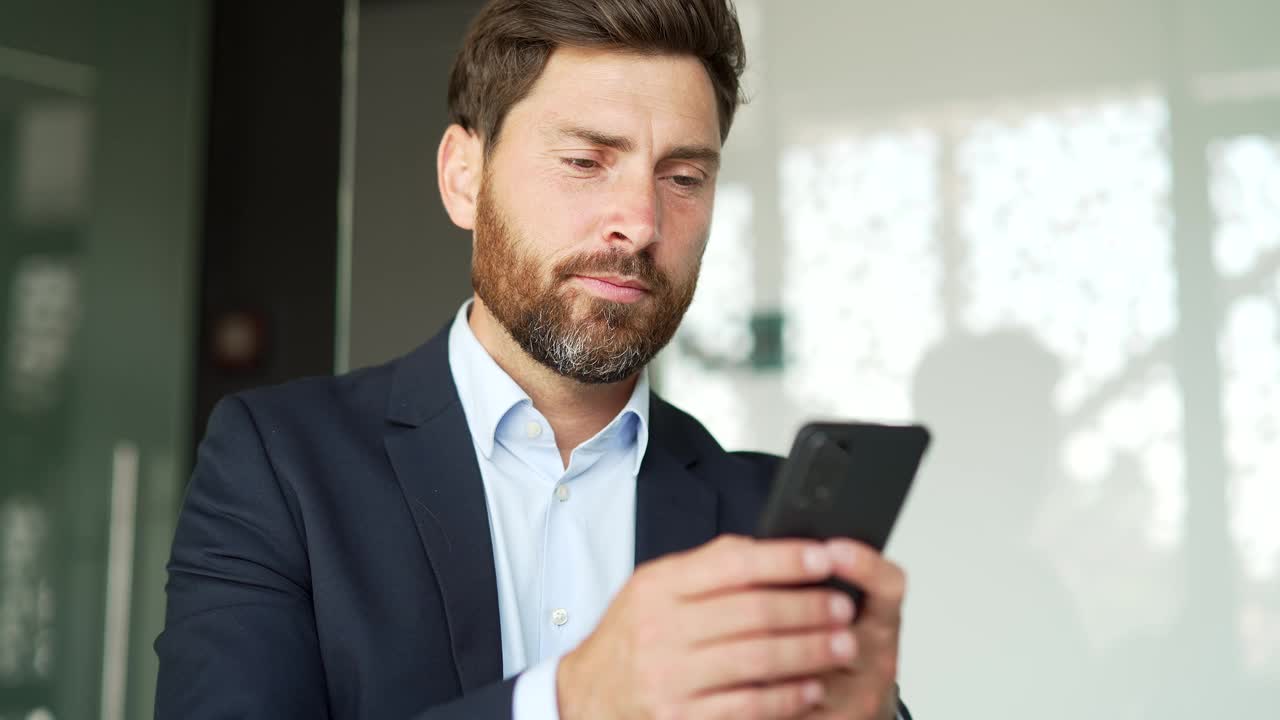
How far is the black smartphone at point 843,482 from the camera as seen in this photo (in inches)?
35.5

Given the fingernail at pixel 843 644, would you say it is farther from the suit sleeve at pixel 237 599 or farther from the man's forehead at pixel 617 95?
the man's forehead at pixel 617 95

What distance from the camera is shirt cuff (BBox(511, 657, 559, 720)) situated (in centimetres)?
99

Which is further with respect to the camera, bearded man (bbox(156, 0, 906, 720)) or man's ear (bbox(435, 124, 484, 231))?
man's ear (bbox(435, 124, 484, 231))

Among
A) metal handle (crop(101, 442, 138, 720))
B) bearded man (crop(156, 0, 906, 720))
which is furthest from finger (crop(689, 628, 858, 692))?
metal handle (crop(101, 442, 138, 720))

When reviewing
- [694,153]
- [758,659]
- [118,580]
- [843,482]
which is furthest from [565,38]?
[118,580]

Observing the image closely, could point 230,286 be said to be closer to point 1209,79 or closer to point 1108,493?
point 1108,493

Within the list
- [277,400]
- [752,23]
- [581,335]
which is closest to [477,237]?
[581,335]

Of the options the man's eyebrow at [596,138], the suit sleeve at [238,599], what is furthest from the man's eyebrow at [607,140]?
the suit sleeve at [238,599]

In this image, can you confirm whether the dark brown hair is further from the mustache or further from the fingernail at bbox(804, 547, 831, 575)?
the fingernail at bbox(804, 547, 831, 575)

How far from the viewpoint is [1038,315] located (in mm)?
2980

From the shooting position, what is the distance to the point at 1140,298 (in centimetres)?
291

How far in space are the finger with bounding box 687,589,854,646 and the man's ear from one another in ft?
3.60

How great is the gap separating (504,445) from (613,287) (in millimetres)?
276

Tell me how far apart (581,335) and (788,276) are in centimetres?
164
